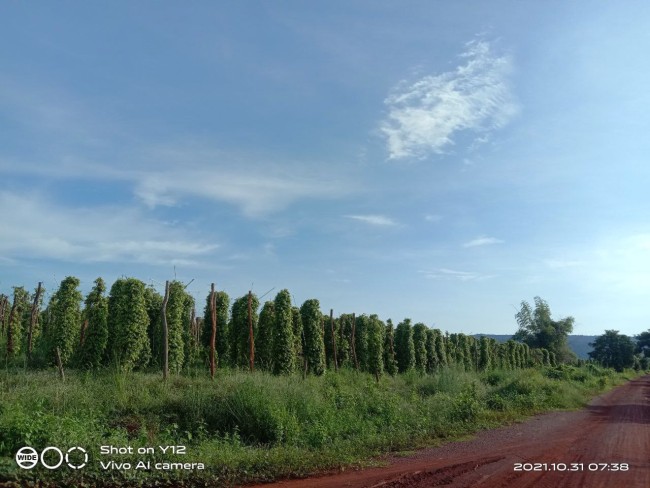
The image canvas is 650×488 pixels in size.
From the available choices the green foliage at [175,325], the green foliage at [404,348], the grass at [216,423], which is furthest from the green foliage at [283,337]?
the green foliage at [404,348]

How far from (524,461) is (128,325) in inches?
500

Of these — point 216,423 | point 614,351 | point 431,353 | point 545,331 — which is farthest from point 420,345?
point 614,351

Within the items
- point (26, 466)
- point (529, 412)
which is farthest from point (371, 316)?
point (26, 466)

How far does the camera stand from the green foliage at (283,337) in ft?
66.4

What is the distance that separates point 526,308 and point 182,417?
9250cm

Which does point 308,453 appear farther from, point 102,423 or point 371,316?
point 371,316

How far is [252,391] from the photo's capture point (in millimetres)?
12195

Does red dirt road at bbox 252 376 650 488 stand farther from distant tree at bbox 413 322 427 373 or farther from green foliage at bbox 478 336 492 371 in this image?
green foliage at bbox 478 336 492 371

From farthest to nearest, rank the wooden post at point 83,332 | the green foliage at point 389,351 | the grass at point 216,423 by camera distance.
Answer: the green foliage at point 389,351
the wooden post at point 83,332
the grass at point 216,423

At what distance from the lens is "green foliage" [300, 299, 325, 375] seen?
22234 mm

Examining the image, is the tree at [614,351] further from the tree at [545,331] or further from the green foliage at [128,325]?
the green foliage at [128,325]

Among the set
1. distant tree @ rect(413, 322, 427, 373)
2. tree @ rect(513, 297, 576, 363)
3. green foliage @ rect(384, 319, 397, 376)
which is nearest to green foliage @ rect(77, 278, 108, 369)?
green foliage @ rect(384, 319, 397, 376)

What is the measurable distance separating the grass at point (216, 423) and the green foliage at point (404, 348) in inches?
534

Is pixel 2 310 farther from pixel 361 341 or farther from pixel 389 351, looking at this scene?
pixel 389 351
